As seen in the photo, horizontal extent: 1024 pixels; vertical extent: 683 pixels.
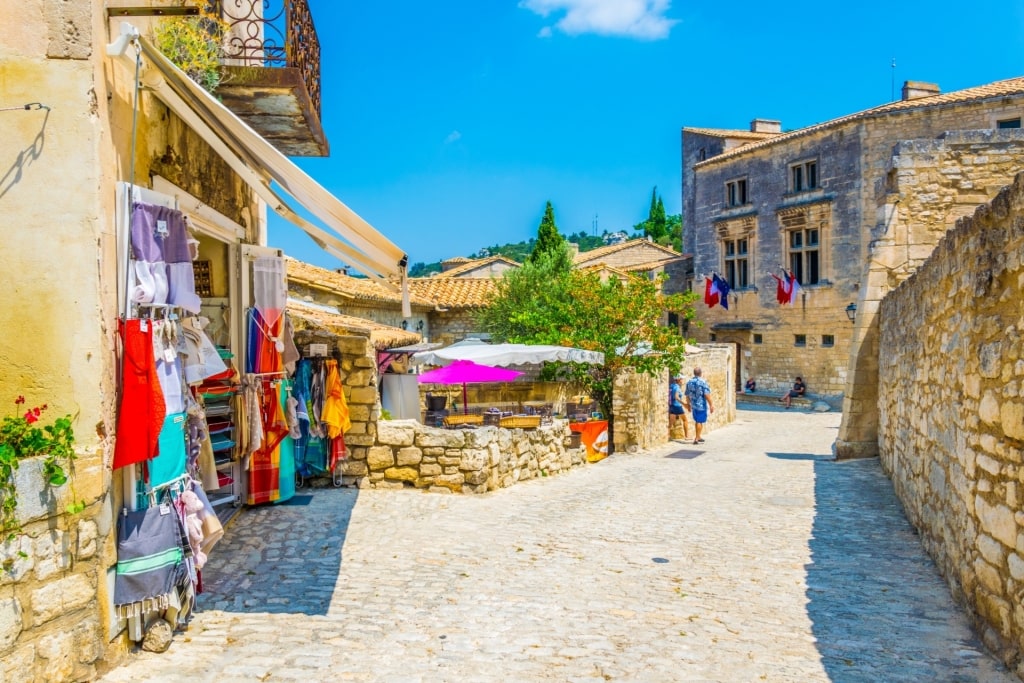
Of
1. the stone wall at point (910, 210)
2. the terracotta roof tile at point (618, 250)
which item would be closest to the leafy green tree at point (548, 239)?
the terracotta roof tile at point (618, 250)

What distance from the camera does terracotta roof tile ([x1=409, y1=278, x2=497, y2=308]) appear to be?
2775 cm

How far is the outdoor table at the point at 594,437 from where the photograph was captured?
539 inches

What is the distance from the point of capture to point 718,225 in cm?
3269

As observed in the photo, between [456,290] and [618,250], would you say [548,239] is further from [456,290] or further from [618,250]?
[618,250]

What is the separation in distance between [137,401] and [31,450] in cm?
57

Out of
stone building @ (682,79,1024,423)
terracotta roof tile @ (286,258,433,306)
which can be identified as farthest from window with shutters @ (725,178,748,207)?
terracotta roof tile @ (286,258,433,306)

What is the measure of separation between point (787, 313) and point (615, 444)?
17182 millimetres

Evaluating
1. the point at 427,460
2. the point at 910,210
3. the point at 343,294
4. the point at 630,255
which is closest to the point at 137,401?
the point at 427,460

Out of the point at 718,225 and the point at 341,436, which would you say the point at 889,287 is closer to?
the point at 341,436

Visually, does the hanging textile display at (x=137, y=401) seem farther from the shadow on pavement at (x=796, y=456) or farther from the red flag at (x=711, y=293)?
the red flag at (x=711, y=293)

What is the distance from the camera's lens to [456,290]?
2914 centimetres

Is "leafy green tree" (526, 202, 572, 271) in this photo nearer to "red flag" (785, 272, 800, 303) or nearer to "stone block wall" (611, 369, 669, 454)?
"red flag" (785, 272, 800, 303)

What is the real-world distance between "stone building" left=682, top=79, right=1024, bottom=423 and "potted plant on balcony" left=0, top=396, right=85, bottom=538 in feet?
62.6

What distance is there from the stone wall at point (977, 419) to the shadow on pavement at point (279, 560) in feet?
13.2
